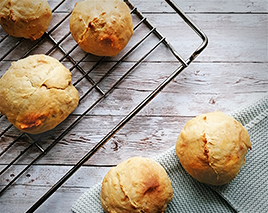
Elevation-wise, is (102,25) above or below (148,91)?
above

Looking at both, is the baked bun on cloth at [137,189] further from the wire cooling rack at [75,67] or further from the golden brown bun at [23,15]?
the golden brown bun at [23,15]

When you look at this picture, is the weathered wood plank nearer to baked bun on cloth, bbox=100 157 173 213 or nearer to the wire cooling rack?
the wire cooling rack

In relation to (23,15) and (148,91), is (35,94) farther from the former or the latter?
(148,91)

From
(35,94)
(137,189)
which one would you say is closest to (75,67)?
(35,94)

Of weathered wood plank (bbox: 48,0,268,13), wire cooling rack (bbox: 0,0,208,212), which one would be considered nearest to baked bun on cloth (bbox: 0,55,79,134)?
wire cooling rack (bbox: 0,0,208,212)

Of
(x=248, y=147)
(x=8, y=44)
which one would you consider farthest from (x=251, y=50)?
(x=8, y=44)

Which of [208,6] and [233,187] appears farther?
[208,6]

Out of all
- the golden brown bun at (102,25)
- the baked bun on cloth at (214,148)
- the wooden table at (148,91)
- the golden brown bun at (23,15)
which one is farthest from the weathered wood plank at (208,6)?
the baked bun on cloth at (214,148)
